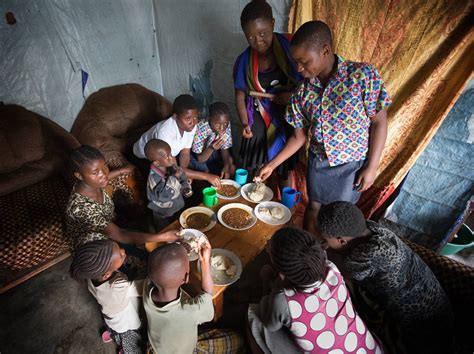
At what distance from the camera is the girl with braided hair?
197 cm

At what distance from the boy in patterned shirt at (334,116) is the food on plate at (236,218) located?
418 millimetres

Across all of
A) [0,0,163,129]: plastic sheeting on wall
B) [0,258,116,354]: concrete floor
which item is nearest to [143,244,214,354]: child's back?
[0,258,116,354]: concrete floor

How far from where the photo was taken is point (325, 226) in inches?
64.7

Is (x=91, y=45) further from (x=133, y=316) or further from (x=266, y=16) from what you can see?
(x=133, y=316)

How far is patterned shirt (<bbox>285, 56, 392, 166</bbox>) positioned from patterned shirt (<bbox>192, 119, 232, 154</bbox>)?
966 mm


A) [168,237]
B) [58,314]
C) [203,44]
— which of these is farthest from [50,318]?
[203,44]

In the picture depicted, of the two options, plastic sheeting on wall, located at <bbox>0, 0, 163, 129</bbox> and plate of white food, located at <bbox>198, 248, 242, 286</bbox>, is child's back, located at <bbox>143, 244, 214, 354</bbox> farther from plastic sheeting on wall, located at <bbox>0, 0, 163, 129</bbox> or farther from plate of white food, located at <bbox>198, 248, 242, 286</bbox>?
plastic sheeting on wall, located at <bbox>0, 0, 163, 129</bbox>

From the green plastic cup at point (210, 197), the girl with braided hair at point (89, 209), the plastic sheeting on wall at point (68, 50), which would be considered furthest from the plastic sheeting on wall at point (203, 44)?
the girl with braided hair at point (89, 209)

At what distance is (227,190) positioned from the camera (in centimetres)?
257

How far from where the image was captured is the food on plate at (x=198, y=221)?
7.02 feet

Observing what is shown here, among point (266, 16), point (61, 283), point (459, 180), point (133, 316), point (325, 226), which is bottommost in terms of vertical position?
point (61, 283)

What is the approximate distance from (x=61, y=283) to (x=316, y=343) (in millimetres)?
2444

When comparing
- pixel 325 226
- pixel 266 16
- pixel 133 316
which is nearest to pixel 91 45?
pixel 266 16

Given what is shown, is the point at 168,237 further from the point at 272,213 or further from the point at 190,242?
the point at 272,213
